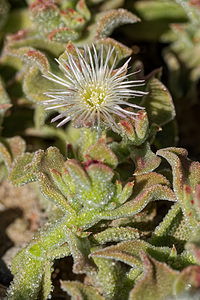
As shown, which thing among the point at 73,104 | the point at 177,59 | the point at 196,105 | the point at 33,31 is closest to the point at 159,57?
the point at 177,59

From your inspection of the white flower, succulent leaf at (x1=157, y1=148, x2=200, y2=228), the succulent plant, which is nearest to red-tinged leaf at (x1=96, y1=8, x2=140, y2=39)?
the succulent plant

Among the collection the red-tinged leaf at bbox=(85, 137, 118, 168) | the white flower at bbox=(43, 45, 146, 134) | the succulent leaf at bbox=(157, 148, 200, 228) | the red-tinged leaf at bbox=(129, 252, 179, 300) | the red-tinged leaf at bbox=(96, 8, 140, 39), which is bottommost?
the red-tinged leaf at bbox=(129, 252, 179, 300)

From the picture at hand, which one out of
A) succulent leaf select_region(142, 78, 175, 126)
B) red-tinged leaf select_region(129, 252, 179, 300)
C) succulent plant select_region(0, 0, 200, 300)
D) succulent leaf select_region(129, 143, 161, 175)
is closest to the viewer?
red-tinged leaf select_region(129, 252, 179, 300)

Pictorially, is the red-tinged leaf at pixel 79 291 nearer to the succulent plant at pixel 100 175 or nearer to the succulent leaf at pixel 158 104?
the succulent plant at pixel 100 175

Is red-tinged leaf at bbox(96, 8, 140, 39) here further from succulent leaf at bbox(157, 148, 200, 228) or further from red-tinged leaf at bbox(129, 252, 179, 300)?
red-tinged leaf at bbox(129, 252, 179, 300)

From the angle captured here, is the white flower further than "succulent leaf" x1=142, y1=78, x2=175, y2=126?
No

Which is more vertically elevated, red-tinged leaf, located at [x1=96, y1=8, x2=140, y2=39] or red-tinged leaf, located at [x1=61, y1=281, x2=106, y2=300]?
red-tinged leaf, located at [x1=96, y1=8, x2=140, y2=39]

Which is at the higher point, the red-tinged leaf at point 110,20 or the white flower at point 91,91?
the red-tinged leaf at point 110,20

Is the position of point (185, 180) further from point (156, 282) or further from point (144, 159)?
point (156, 282)

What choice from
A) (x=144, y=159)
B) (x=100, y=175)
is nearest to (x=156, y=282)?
(x=100, y=175)

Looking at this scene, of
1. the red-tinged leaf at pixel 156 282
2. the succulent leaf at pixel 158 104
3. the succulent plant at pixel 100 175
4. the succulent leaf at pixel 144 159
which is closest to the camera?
the red-tinged leaf at pixel 156 282

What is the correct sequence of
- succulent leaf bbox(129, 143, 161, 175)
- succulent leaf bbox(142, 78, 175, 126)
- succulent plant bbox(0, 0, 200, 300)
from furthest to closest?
succulent leaf bbox(142, 78, 175, 126) → succulent leaf bbox(129, 143, 161, 175) → succulent plant bbox(0, 0, 200, 300)

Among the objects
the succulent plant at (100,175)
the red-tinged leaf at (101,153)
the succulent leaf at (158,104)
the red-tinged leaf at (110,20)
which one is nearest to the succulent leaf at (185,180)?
the succulent plant at (100,175)
